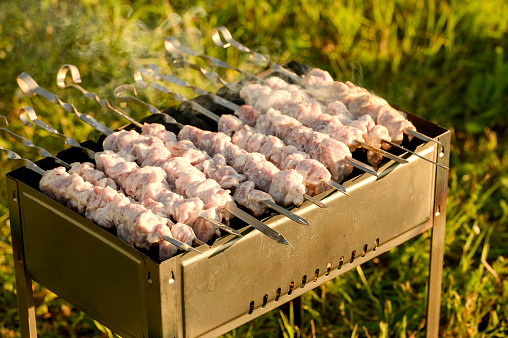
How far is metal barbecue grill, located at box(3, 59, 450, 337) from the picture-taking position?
2467 mm

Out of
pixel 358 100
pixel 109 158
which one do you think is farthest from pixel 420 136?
pixel 109 158

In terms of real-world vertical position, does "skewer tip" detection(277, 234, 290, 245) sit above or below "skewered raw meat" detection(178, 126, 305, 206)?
below

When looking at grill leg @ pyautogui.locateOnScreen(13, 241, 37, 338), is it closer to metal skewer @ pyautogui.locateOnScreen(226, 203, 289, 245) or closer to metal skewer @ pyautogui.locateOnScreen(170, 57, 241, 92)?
metal skewer @ pyautogui.locateOnScreen(226, 203, 289, 245)

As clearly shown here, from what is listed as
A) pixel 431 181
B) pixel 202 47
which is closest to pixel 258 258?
pixel 431 181

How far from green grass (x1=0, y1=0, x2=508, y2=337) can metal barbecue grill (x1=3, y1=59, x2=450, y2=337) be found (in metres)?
1.15

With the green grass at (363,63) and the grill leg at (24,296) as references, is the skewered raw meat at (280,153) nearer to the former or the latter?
the grill leg at (24,296)

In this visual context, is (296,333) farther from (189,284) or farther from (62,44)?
(62,44)

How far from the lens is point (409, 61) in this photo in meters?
5.85

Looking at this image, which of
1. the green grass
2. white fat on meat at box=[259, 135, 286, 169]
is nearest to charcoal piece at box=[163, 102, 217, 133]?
white fat on meat at box=[259, 135, 286, 169]

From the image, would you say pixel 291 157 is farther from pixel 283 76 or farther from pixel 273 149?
pixel 283 76

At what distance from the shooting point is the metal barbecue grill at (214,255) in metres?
2.47

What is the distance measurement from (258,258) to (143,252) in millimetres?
369

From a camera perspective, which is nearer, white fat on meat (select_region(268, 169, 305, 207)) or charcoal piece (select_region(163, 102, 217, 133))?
white fat on meat (select_region(268, 169, 305, 207))

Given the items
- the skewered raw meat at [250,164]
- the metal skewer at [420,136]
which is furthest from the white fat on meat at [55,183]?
the metal skewer at [420,136]
